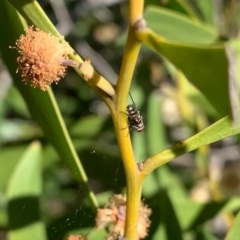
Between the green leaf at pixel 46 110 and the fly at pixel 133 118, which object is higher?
the green leaf at pixel 46 110

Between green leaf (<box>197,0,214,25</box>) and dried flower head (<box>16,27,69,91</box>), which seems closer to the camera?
dried flower head (<box>16,27,69,91</box>)

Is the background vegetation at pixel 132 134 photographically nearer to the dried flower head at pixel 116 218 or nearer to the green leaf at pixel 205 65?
the green leaf at pixel 205 65

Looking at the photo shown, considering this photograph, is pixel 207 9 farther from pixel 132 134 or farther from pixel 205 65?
pixel 205 65

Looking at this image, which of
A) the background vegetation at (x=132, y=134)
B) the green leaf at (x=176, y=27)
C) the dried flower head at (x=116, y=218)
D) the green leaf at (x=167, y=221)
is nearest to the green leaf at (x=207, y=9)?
the background vegetation at (x=132, y=134)

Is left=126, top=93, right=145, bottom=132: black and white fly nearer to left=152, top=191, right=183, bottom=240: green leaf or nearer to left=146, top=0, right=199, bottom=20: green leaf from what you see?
left=152, top=191, right=183, bottom=240: green leaf

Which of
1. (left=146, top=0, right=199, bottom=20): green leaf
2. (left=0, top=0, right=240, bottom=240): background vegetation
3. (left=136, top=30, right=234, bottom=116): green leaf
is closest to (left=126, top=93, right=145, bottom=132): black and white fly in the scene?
(left=0, top=0, right=240, bottom=240): background vegetation

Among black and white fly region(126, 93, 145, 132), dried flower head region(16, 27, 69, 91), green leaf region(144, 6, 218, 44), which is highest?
green leaf region(144, 6, 218, 44)

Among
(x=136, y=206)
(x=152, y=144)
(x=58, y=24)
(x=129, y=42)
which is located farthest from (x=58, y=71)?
(x=58, y=24)
